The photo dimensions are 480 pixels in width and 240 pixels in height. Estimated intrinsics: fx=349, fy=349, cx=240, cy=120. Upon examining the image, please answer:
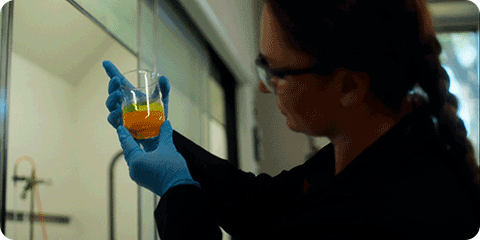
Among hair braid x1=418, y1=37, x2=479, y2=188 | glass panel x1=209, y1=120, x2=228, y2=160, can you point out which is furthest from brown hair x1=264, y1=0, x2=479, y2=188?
glass panel x1=209, y1=120, x2=228, y2=160

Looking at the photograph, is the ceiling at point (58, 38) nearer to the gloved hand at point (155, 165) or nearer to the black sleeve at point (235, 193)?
the gloved hand at point (155, 165)

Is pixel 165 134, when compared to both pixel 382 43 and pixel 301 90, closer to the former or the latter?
pixel 301 90

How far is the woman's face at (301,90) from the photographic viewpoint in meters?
0.61

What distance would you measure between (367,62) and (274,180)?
400 millimetres

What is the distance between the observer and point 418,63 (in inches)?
24.4

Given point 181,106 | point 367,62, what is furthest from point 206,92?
point 367,62

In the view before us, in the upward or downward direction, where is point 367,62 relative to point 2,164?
upward

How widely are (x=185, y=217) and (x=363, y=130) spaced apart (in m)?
0.36

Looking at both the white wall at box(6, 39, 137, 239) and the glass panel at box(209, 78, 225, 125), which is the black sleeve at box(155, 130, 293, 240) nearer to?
the white wall at box(6, 39, 137, 239)

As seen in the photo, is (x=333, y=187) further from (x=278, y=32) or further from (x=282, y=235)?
(x=278, y=32)

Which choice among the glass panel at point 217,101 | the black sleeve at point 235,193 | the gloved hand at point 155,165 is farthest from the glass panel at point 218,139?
the gloved hand at point 155,165

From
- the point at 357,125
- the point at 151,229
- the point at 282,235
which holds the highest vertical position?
the point at 357,125

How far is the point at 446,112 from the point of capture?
2.07 ft

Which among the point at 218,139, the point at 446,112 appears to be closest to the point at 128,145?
the point at 446,112
